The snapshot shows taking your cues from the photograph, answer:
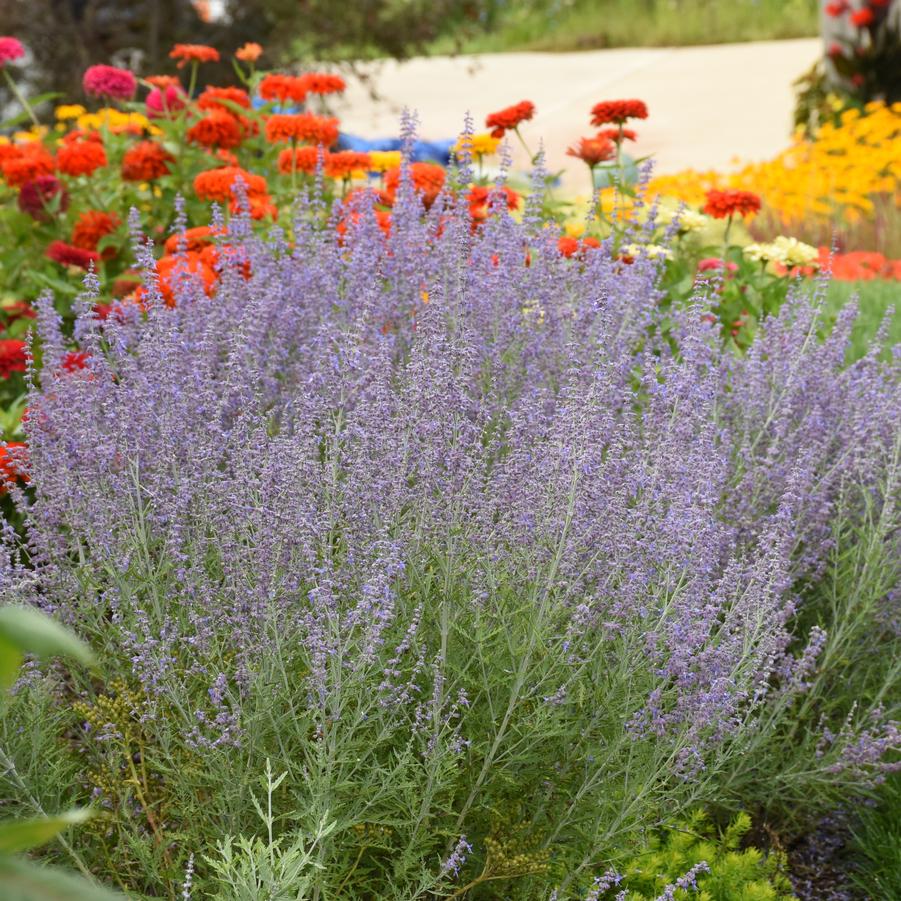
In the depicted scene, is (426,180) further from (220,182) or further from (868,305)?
(868,305)

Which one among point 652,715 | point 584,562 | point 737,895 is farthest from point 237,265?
point 737,895

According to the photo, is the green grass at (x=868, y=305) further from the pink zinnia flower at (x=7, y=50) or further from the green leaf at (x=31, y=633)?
the green leaf at (x=31, y=633)

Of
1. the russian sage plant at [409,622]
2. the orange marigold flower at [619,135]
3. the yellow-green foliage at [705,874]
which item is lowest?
the yellow-green foliage at [705,874]

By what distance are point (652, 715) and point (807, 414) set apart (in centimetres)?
128

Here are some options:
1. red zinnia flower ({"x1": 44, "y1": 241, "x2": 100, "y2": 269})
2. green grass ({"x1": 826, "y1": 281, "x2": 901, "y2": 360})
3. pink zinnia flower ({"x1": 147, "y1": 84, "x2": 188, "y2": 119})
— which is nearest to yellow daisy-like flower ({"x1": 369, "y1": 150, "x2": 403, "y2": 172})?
pink zinnia flower ({"x1": 147, "y1": 84, "x2": 188, "y2": 119})

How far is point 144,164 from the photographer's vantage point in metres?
4.51

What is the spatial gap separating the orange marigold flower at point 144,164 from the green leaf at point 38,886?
4.06 metres

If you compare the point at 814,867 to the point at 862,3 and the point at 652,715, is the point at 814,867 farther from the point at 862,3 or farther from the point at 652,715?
the point at 862,3

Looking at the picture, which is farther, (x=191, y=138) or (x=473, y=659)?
(x=191, y=138)

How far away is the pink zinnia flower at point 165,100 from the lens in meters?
4.94

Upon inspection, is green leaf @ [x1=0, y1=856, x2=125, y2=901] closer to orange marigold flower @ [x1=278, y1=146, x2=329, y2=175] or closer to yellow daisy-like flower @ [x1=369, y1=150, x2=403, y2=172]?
orange marigold flower @ [x1=278, y1=146, x2=329, y2=175]

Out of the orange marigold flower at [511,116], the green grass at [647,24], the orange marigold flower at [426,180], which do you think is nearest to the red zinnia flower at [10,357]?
the orange marigold flower at [426,180]

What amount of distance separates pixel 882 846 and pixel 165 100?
383cm

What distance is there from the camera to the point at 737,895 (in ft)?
8.39
